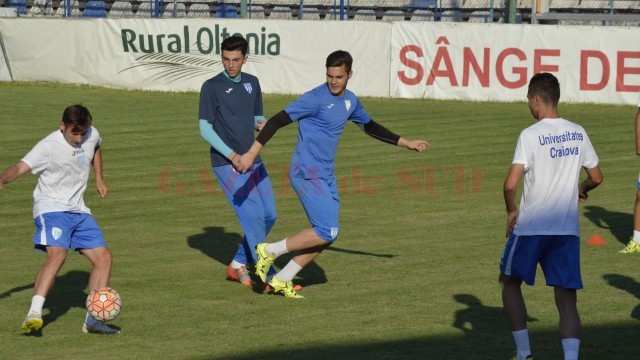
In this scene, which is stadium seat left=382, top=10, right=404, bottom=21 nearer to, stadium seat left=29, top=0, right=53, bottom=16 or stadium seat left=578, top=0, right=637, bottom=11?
stadium seat left=578, top=0, right=637, bottom=11

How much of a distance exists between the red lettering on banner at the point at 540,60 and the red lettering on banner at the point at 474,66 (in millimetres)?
1110

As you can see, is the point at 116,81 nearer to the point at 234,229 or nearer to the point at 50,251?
the point at 234,229

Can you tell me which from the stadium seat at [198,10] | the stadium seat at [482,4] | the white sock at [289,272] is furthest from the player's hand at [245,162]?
the stadium seat at [198,10]

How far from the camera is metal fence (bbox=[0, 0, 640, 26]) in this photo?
30.9 meters

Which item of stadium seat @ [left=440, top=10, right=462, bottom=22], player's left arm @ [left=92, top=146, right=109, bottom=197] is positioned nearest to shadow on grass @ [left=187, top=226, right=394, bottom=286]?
player's left arm @ [left=92, top=146, right=109, bottom=197]

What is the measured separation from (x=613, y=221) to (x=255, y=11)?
850 inches

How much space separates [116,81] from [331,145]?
20.9 meters

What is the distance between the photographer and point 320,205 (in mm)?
10344

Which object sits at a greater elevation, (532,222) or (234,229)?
(532,222)

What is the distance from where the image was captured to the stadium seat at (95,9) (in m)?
36.7

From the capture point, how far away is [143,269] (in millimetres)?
11797

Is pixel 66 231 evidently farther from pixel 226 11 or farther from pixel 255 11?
pixel 226 11

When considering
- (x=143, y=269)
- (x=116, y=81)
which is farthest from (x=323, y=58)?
(x=143, y=269)

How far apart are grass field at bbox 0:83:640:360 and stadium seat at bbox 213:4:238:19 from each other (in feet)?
42.2
